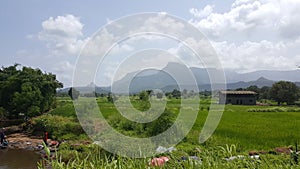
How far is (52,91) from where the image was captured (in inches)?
709

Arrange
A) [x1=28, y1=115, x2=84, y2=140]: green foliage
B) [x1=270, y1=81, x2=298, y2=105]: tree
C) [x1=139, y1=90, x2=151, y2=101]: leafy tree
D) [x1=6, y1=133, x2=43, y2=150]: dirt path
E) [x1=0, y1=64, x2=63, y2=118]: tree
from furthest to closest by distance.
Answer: [x1=270, y1=81, x2=298, y2=105]: tree
[x1=0, y1=64, x2=63, y2=118]: tree
[x1=28, y1=115, x2=84, y2=140]: green foliage
[x1=6, y1=133, x2=43, y2=150]: dirt path
[x1=139, y1=90, x2=151, y2=101]: leafy tree

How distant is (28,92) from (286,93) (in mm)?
24130

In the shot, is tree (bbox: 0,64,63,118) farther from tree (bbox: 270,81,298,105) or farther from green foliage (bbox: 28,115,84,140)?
tree (bbox: 270,81,298,105)

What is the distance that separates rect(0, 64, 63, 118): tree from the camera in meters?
15.4

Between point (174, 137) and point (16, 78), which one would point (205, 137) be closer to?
point (174, 137)

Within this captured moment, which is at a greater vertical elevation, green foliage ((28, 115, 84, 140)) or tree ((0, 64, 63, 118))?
tree ((0, 64, 63, 118))

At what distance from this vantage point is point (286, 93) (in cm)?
3133

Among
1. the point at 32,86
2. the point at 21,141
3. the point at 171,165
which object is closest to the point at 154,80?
the point at 171,165

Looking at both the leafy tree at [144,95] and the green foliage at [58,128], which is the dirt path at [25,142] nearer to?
the green foliage at [58,128]

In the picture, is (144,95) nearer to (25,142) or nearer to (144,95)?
(144,95)

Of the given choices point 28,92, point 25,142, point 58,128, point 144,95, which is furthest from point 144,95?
point 28,92

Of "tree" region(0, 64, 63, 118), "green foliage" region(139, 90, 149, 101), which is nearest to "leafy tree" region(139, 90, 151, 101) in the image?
"green foliage" region(139, 90, 149, 101)

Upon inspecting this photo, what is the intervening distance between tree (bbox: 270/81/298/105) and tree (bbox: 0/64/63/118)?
2135 centimetres

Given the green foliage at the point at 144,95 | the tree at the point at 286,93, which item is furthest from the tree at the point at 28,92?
the tree at the point at 286,93
